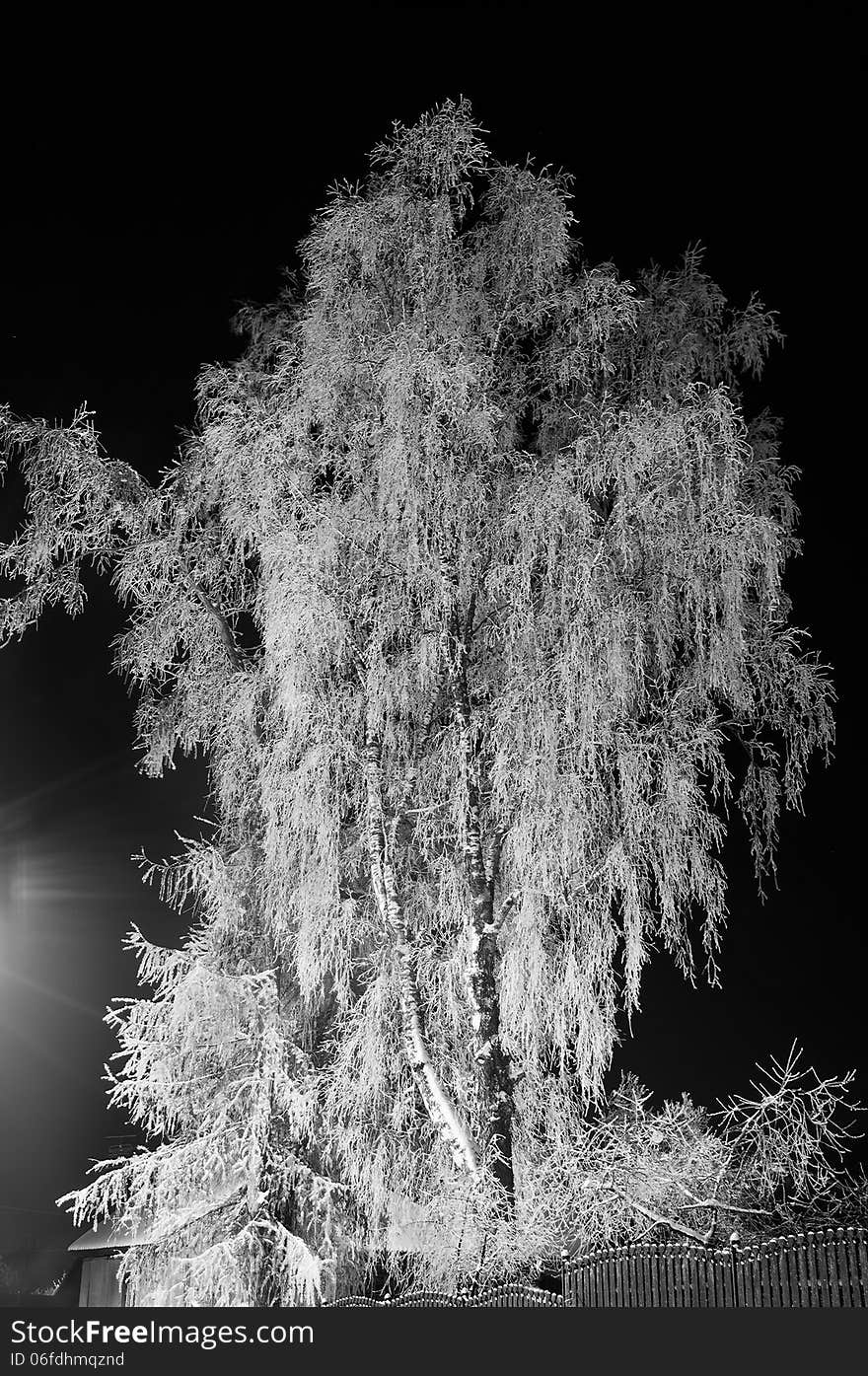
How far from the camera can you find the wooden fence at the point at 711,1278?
21.6ft

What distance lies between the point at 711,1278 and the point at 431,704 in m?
4.81

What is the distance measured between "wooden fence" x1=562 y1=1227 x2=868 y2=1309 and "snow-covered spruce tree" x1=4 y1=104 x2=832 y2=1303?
95 cm

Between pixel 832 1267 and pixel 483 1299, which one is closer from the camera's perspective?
pixel 832 1267

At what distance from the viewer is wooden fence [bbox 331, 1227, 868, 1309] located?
6.59 meters

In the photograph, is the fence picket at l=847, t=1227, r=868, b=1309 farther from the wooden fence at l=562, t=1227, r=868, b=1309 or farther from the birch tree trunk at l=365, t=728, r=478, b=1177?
the birch tree trunk at l=365, t=728, r=478, b=1177

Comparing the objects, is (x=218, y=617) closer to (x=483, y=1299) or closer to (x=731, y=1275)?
(x=483, y=1299)

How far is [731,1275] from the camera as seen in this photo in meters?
7.20

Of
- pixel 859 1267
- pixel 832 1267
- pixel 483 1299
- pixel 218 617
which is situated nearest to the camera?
pixel 859 1267

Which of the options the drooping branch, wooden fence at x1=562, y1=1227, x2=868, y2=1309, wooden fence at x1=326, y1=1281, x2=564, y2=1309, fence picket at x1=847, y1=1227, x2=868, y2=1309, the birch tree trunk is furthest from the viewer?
the drooping branch

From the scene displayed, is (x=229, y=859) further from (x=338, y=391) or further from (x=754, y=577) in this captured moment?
(x=754, y=577)

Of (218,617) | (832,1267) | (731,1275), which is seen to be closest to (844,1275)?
(832,1267)

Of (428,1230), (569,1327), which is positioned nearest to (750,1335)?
(569,1327)

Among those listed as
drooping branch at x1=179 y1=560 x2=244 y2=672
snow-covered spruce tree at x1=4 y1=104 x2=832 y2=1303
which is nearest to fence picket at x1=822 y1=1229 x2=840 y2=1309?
snow-covered spruce tree at x1=4 y1=104 x2=832 y2=1303

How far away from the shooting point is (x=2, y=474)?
11.8 metres
